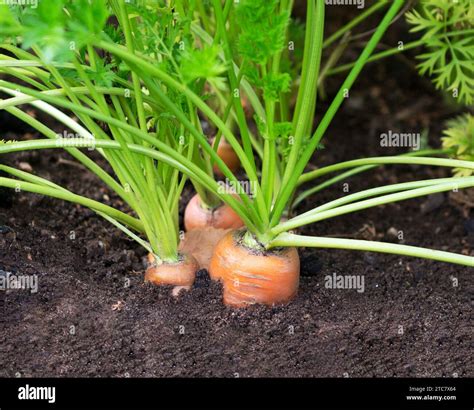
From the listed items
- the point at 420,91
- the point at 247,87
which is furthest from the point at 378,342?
the point at 420,91

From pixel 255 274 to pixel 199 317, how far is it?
0.51ft

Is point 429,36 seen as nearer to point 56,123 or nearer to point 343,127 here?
point 343,127

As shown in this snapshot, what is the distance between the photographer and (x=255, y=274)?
69.1 inches

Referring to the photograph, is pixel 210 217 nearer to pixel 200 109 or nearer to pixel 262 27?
pixel 200 109

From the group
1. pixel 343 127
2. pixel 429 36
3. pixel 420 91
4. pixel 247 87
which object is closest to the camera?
pixel 247 87

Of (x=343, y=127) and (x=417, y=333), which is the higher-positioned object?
(x=343, y=127)

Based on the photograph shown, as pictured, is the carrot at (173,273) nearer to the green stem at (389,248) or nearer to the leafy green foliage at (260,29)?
the green stem at (389,248)

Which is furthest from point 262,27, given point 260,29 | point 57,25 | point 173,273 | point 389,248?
point 173,273

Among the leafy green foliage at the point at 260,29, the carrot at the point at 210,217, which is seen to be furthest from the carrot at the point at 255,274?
the leafy green foliage at the point at 260,29

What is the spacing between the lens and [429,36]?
2.14 metres

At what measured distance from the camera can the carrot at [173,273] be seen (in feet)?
5.96

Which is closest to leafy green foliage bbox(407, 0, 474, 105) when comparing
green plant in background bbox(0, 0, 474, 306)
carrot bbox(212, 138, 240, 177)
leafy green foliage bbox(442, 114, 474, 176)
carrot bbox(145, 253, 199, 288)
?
leafy green foliage bbox(442, 114, 474, 176)

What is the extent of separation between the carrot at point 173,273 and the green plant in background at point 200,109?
1.6 inches

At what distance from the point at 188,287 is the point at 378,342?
17.4 inches
